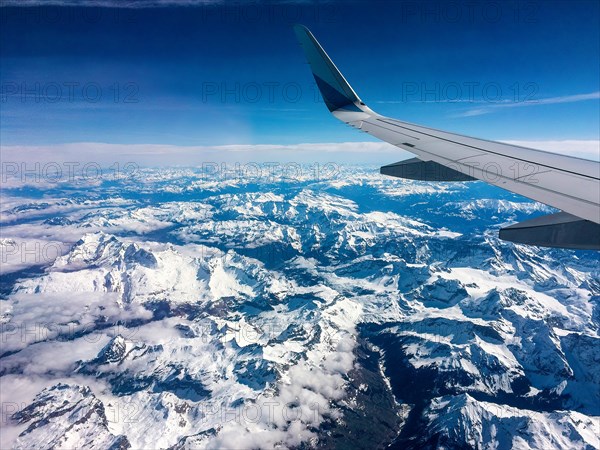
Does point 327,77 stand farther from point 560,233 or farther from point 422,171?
point 560,233

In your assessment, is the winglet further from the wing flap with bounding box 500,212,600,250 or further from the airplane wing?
the wing flap with bounding box 500,212,600,250

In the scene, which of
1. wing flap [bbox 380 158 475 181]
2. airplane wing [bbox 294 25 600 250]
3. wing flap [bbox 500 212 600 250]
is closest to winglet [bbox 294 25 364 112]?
airplane wing [bbox 294 25 600 250]

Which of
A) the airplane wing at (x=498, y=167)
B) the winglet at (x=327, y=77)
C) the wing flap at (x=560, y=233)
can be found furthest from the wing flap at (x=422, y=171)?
the winglet at (x=327, y=77)

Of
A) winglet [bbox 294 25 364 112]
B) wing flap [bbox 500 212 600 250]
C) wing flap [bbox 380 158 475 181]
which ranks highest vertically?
winglet [bbox 294 25 364 112]

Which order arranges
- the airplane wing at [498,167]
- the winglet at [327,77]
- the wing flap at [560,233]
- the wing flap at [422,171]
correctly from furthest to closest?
1. the winglet at [327,77]
2. the wing flap at [422,171]
3. the airplane wing at [498,167]
4. the wing flap at [560,233]

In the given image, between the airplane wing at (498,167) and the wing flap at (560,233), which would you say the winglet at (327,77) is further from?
the wing flap at (560,233)

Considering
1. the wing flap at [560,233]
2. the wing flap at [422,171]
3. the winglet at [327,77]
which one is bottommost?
the wing flap at [560,233]

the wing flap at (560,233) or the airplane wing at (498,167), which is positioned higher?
the airplane wing at (498,167)

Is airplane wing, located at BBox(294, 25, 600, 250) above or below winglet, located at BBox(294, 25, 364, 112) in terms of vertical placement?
below
